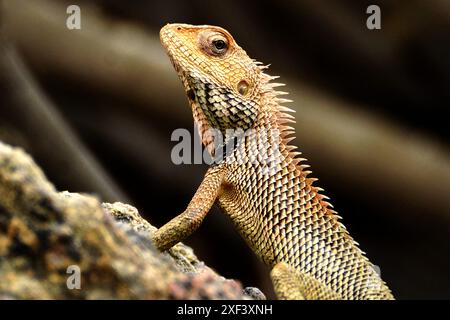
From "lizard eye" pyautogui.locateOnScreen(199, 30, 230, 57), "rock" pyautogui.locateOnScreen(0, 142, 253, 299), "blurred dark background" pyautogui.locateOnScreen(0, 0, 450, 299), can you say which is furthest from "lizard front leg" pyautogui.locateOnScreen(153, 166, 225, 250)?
"blurred dark background" pyautogui.locateOnScreen(0, 0, 450, 299)

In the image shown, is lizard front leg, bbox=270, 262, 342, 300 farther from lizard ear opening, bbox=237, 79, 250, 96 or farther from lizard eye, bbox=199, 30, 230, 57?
lizard eye, bbox=199, 30, 230, 57

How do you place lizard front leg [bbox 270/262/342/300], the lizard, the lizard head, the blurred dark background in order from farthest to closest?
the blurred dark background
the lizard head
the lizard
lizard front leg [bbox 270/262/342/300]

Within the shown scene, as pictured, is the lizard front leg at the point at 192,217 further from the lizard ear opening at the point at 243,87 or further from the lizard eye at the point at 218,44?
the lizard eye at the point at 218,44

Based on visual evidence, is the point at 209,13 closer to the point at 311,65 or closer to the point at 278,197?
the point at 311,65

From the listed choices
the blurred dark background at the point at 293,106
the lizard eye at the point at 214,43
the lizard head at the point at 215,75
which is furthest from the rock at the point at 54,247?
the blurred dark background at the point at 293,106

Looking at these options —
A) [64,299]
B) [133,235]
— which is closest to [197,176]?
[133,235]
